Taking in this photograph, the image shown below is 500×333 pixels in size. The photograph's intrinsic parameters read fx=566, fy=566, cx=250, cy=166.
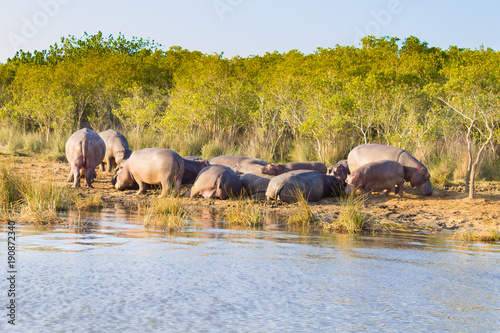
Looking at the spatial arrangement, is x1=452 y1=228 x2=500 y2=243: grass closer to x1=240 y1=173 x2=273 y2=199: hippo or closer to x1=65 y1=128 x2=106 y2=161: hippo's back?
x1=240 y1=173 x2=273 y2=199: hippo

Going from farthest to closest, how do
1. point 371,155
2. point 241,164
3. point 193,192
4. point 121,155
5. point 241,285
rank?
point 121,155
point 241,164
point 371,155
point 193,192
point 241,285

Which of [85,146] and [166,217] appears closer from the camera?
[166,217]

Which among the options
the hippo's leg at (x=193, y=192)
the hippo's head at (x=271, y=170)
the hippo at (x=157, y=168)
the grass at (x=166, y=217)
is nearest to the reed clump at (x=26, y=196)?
the grass at (x=166, y=217)

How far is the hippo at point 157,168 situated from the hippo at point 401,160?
12.7 ft

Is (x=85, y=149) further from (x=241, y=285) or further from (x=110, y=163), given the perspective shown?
(x=241, y=285)

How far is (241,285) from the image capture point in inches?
144

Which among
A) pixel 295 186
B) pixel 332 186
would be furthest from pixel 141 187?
pixel 332 186

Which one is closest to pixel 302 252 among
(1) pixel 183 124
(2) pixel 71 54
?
(1) pixel 183 124

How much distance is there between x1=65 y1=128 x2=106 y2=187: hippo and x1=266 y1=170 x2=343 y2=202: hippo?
3.91 m

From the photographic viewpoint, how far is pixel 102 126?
80.3 feet

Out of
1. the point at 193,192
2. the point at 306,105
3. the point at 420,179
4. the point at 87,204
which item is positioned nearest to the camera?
the point at 87,204

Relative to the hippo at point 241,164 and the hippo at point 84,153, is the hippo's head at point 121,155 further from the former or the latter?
the hippo at point 241,164

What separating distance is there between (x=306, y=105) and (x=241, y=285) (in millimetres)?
15066

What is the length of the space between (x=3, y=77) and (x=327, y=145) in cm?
2252
